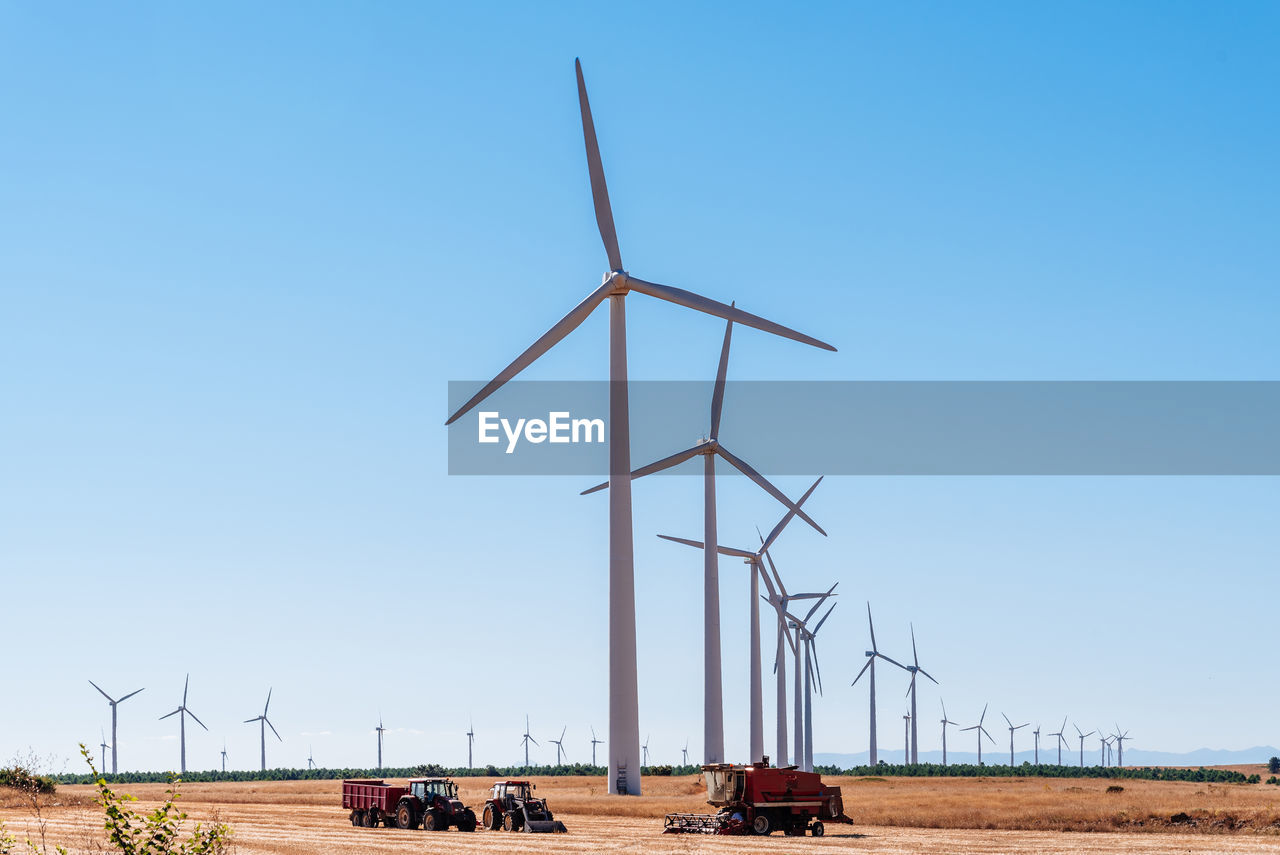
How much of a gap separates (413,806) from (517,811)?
5.46 meters

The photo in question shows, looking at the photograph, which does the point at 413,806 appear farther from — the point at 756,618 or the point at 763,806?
the point at 756,618

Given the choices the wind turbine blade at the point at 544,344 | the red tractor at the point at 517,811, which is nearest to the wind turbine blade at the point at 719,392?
the wind turbine blade at the point at 544,344

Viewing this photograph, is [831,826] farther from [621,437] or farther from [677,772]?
[677,772]

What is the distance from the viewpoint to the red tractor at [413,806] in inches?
2324

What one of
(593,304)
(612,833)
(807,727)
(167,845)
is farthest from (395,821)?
(807,727)

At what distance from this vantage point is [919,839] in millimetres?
50250

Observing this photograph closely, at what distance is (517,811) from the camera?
190 ft

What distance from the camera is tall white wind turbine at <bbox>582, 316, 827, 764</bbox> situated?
87.2m

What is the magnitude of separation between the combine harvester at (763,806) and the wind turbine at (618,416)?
14456mm

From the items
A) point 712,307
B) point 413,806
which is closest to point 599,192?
point 712,307

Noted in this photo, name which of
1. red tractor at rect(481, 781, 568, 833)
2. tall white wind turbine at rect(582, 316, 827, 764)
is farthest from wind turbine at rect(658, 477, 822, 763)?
red tractor at rect(481, 781, 568, 833)

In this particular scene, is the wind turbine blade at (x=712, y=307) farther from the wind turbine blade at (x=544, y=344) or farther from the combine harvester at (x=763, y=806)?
the combine harvester at (x=763, y=806)

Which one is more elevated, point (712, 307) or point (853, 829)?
point (712, 307)

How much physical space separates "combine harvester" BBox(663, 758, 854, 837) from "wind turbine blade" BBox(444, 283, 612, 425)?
2317cm
